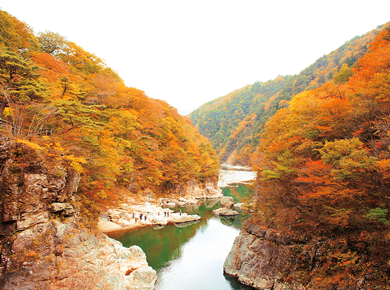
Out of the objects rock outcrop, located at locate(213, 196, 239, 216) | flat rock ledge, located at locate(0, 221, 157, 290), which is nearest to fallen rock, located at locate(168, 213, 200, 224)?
rock outcrop, located at locate(213, 196, 239, 216)

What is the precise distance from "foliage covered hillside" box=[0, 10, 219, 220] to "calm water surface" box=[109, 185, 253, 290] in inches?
247

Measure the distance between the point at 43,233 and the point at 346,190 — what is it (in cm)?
1275

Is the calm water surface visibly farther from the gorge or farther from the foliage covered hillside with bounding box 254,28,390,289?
the foliage covered hillside with bounding box 254,28,390,289

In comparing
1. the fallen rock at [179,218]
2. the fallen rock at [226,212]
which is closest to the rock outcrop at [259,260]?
the fallen rock at [179,218]

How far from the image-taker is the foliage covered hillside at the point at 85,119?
9.88 metres

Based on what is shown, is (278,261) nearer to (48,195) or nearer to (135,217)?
(48,195)

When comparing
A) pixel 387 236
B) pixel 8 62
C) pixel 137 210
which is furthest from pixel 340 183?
pixel 137 210

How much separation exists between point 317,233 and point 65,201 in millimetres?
13893

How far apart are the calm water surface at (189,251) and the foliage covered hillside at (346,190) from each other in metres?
5.61

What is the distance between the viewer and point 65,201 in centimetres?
1053

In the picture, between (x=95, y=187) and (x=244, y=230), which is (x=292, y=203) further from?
(x=95, y=187)

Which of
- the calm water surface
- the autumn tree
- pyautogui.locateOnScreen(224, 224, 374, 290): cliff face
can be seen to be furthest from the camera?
the calm water surface

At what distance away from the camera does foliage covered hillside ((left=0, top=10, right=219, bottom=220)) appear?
32.4 feet

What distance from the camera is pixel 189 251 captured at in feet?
58.7
